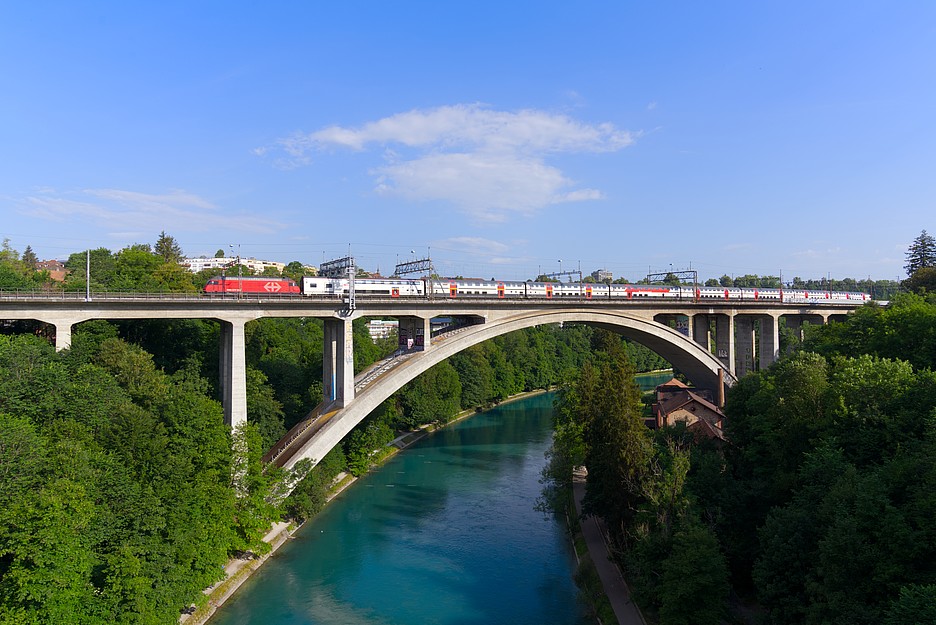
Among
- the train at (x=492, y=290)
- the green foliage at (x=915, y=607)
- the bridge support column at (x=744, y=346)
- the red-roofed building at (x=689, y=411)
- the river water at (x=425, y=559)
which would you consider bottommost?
the river water at (x=425, y=559)

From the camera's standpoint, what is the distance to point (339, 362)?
27.2m

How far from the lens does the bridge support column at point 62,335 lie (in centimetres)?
2161

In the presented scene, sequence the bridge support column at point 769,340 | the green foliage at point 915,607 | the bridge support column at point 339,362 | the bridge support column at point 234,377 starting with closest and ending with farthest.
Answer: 1. the green foliage at point 915,607
2. the bridge support column at point 234,377
3. the bridge support column at point 339,362
4. the bridge support column at point 769,340

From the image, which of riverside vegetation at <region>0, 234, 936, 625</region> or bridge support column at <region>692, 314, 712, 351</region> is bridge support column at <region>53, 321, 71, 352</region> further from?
bridge support column at <region>692, 314, 712, 351</region>

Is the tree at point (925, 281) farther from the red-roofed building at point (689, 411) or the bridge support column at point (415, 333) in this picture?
the bridge support column at point (415, 333)

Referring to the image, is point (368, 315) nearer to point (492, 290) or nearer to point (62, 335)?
point (492, 290)

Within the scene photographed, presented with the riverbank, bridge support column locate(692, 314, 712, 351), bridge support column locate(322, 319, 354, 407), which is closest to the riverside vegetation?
the riverbank

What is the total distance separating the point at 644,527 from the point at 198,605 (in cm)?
1343

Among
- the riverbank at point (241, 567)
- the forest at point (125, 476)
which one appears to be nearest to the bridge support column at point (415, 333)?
the forest at point (125, 476)

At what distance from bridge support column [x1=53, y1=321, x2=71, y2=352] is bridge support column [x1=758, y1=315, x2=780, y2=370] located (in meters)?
41.7

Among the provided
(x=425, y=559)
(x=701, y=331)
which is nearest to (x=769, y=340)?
(x=701, y=331)

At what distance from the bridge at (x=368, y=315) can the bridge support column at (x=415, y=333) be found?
0.17ft

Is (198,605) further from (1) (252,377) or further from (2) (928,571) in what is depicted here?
(2) (928,571)

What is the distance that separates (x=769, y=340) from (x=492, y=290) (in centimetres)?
2278
